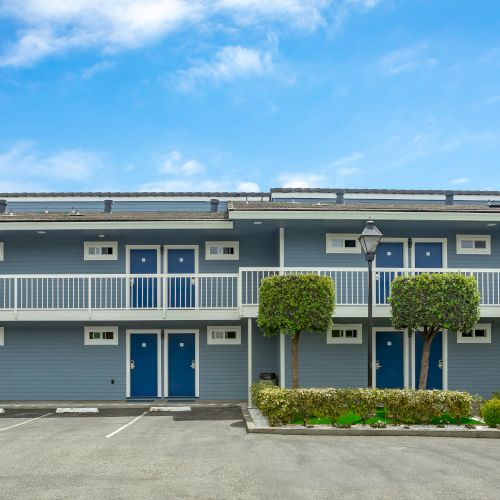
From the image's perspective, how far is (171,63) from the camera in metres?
21.0

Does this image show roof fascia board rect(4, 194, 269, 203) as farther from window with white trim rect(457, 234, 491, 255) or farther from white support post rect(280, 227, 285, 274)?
window with white trim rect(457, 234, 491, 255)

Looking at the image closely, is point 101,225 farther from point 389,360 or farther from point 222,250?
point 389,360

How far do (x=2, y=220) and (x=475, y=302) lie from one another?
47.7 ft

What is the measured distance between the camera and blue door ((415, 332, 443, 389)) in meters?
18.3

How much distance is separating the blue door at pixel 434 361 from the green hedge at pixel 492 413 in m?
4.78

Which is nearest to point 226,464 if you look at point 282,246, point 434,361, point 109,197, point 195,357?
point 195,357

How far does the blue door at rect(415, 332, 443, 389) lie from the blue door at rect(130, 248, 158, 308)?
28.4ft

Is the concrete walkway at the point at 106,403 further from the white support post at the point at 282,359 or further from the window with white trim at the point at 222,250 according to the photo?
the window with white trim at the point at 222,250

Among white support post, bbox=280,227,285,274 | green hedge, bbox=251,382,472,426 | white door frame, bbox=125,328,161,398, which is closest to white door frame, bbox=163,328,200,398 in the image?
white door frame, bbox=125,328,161,398

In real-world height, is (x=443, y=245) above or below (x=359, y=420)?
above

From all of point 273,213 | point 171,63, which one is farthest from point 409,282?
point 171,63

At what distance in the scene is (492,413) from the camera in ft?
44.0

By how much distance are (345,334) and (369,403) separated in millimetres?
4617

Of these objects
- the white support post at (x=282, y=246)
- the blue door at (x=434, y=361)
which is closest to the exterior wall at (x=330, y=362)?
the blue door at (x=434, y=361)
